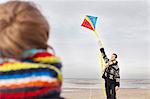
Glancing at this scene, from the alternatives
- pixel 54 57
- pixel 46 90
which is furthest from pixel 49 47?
pixel 46 90

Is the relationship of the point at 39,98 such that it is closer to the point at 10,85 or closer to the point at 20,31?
the point at 10,85

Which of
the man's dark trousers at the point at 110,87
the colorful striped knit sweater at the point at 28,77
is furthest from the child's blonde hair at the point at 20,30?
the man's dark trousers at the point at 110,87

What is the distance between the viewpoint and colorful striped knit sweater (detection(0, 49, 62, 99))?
175cm

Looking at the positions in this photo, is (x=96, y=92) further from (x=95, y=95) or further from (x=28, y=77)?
(x=28, y=77)

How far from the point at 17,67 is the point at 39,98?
5.1 inches

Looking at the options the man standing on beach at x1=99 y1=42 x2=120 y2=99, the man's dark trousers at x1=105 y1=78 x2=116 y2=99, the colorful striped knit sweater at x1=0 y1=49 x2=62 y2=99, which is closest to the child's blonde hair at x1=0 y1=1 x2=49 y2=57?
the colorful striped knit sweater at x1=0 y1=49 x2=62 y2=99

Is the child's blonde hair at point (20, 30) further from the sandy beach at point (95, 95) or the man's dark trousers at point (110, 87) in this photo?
the sandy beach at point (95, 95)

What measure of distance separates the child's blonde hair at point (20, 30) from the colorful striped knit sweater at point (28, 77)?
1.2 inches

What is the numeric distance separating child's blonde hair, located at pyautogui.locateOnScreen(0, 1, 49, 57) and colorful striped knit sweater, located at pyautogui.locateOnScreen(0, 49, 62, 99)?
0.03 metres

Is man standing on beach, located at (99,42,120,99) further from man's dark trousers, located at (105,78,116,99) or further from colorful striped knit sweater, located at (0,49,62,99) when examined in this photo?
colorful striped knit sweater, located at (0,49,62,99)

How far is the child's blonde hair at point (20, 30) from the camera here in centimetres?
172

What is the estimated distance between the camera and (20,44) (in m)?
1.73

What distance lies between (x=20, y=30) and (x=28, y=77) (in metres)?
0.16

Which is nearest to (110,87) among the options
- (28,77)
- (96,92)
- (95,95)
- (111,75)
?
(111,75)
